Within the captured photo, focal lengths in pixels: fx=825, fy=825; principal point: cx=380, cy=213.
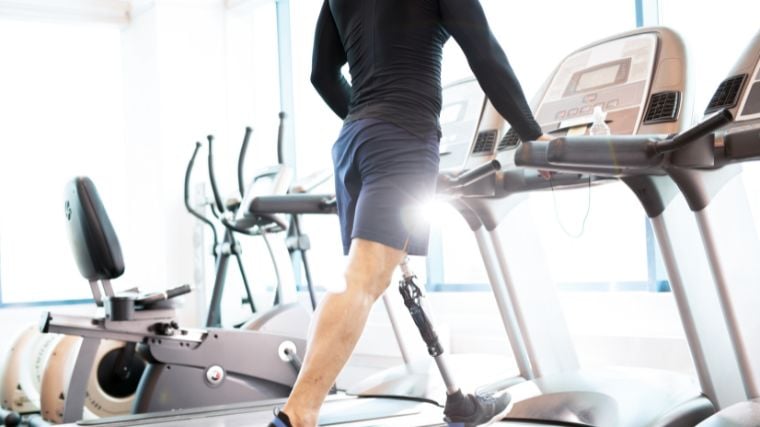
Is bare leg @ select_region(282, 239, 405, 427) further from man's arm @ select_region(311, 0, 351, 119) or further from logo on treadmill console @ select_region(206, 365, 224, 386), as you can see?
logo on treadmill console @ select_region(206, 365, 224, 386)

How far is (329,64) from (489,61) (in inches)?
24.6

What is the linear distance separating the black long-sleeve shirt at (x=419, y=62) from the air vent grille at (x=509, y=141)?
516 mm

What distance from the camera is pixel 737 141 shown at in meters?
1.97

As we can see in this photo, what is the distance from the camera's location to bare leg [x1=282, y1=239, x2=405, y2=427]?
2021mm

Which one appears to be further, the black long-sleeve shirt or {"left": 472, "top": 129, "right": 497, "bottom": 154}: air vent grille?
{"left": 472, "top": 129, "right": 497, "bottom": 154}: air vent grille

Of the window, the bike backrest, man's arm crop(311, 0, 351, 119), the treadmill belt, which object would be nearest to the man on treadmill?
man's arm crop(311, 0, 351, 119)

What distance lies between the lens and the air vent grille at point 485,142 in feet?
9.91

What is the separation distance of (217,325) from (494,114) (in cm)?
282

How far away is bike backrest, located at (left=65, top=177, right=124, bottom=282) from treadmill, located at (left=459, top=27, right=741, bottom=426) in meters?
1.52

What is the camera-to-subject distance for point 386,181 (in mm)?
2232


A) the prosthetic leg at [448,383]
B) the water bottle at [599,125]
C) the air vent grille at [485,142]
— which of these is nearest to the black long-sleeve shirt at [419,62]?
the water bottle at [599,125]

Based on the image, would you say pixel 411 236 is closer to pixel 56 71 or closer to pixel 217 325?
pixel 217 325

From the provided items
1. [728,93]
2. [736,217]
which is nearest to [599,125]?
[728,93]

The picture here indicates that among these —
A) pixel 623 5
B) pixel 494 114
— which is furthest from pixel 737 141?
pixel 623 5
